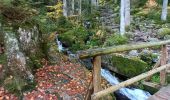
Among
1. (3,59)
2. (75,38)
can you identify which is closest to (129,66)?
(3,59)

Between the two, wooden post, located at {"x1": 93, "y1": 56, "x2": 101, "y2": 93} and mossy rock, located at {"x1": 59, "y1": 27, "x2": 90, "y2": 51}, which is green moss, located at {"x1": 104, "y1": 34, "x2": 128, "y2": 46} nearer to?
mossy rock, located at {"x1": 59, "y1": 27, "x2": 90, "y2": 51}

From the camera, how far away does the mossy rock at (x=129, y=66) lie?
Answer: 11.1 m

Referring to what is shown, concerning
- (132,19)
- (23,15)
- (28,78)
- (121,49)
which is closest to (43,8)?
(132,19)

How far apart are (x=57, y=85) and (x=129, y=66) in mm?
4571

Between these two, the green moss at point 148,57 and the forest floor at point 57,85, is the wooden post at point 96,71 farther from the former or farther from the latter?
the green moss at point 148,57

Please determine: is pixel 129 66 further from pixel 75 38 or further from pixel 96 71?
pixel 96 71

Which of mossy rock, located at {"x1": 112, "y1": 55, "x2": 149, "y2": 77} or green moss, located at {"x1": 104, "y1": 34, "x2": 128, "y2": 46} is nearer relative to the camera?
mossy rock, located at {"x1": 112, "y1": 55, "x2": 149, "y2": 77}

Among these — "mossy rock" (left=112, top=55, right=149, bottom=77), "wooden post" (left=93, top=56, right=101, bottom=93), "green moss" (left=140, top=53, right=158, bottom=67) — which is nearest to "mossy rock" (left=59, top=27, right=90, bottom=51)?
"green moss" (left=140, top=53, right=158, bottom=67)

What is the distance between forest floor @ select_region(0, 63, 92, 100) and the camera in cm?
688

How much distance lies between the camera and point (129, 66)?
11.4m

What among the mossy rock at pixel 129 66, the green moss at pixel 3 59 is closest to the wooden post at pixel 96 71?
the green moss at pixel 3 59

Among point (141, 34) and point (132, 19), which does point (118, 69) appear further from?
point (132, 19)

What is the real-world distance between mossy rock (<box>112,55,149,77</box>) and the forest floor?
8.28ft

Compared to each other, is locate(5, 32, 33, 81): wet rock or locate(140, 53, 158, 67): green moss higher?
locate(5, 32, 33, 81): wet rock
